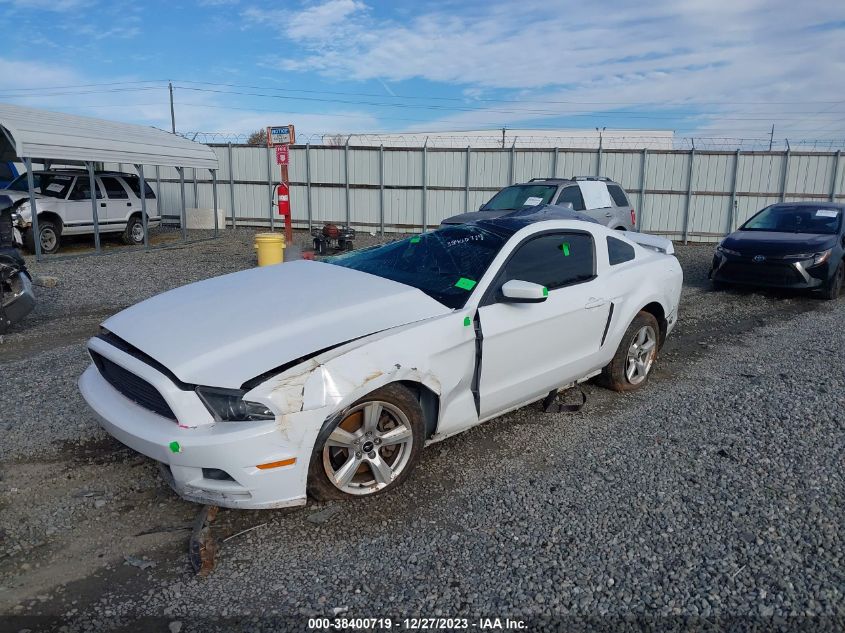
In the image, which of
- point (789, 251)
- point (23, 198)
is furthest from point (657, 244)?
point (23, 198)

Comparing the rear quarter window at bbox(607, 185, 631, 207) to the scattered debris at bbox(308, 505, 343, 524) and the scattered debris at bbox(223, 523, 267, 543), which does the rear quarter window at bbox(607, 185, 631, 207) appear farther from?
the scattered debris at bbox(223, 523, 267, 543)

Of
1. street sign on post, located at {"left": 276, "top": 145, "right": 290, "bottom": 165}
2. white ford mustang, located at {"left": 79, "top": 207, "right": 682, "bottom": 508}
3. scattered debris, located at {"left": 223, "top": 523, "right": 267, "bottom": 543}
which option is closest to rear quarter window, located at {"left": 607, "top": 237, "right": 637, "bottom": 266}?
white ford mustang, located at {"left": 79, "top": 207, "right": 682, "bottom": 508}

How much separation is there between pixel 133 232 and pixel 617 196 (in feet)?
38.2

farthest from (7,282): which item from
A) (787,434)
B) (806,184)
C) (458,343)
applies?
(806,184)

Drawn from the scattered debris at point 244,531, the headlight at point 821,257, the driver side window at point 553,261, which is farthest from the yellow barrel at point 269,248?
the headlight at point 821,257

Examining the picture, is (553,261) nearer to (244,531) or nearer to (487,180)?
(244,531)

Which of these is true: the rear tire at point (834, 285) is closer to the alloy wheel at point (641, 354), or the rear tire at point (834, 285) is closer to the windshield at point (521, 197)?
the windshield at point (521, 197)

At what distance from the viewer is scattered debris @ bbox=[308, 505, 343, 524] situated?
3391mm

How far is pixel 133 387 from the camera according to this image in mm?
3338

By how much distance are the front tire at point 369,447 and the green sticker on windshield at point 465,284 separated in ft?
2.79

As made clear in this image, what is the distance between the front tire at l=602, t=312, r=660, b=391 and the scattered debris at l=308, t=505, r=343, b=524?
2.74 meters

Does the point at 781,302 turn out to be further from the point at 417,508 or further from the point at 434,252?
the point at 417,508

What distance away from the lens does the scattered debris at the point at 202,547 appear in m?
2.96

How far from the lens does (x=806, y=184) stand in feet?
56.7
